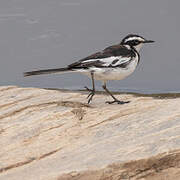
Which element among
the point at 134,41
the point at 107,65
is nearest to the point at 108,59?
the point at 107,65

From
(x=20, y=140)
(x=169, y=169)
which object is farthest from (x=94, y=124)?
(x=169, y=169)

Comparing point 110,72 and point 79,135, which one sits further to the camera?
point 110,72

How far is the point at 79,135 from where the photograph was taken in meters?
10.0

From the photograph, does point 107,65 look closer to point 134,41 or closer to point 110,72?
point 110,72

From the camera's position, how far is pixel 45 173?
8.59m

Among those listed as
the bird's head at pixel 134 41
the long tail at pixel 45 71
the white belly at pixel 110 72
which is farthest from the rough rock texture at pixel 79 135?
the bird's head at pixel 134 41

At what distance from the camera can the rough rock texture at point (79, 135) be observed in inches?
345

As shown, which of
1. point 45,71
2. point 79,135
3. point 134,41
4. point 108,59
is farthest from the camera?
point 134,41

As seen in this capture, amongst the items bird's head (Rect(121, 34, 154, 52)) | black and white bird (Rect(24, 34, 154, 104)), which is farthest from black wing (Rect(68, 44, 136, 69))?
bird's head (Rect(121, 34, 154, 52))

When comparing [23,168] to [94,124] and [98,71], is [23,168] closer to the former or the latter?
[94,124]

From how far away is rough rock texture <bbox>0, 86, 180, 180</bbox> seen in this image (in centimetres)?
876

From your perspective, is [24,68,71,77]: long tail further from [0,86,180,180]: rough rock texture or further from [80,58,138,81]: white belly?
[0,86,180,180]: rough rock texture

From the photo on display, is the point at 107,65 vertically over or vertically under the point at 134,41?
under

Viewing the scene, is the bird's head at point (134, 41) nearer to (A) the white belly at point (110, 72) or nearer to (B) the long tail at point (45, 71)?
(A) the white belly at point (110, 72)
